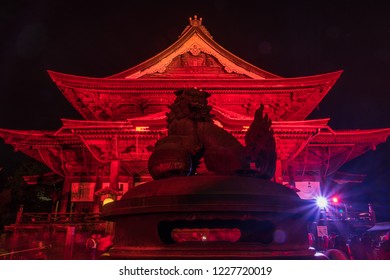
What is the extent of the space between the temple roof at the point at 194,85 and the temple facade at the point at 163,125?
0.05 meters

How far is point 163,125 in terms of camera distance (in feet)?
36.3

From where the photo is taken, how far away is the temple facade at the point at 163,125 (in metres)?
11.6

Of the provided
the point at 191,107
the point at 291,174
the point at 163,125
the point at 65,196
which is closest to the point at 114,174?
the point at 163,125

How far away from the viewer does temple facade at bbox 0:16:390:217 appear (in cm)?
1162

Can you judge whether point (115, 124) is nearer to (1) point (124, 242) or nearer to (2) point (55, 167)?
(2) point (55, 167)

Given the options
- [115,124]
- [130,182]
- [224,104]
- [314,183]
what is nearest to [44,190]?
[130,182]

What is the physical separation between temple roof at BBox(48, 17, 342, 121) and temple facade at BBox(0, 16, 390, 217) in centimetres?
5

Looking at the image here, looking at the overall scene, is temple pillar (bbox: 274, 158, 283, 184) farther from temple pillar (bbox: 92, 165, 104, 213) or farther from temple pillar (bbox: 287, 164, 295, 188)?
temple pillar (bbox: 92, 165, 104, 213)

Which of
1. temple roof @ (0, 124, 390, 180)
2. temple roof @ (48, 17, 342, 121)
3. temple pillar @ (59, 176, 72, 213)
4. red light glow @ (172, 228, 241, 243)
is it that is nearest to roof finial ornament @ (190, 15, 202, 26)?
temple roof @ (48, 17, 342, 121)

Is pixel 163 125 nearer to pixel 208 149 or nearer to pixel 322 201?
pixel 322 201

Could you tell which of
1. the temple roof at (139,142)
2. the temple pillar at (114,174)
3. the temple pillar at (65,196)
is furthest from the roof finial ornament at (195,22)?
the temple pillar at (65,196)

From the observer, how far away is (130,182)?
562 inches

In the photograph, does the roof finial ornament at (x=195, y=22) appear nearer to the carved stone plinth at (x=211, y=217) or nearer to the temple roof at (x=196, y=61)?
the temple roof at (x=196, y=61)

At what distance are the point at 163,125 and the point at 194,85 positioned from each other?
3.52 meters
